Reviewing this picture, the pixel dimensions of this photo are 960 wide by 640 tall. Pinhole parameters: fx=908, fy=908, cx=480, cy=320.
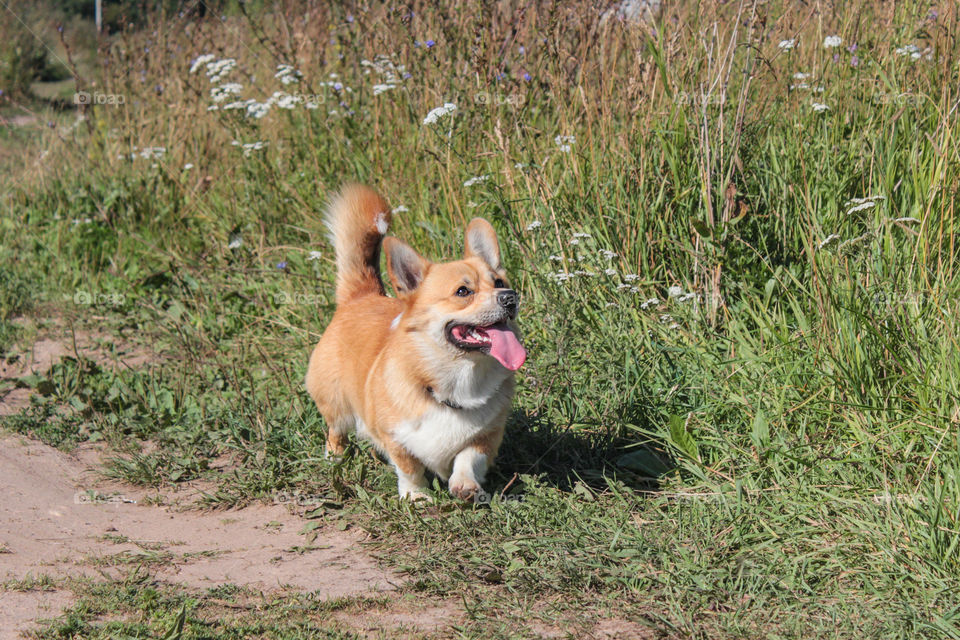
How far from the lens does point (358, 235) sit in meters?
3.89

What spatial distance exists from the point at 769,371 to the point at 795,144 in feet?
4.36

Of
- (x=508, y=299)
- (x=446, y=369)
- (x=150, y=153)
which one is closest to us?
(x=508, y=299)

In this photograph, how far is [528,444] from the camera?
12.1ft

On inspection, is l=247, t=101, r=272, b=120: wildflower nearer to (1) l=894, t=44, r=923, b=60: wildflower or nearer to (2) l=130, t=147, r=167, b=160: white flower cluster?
(2) l=130, t=147, r=167, b=160: white flower cluster

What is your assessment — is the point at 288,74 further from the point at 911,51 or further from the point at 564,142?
the point at 911,51

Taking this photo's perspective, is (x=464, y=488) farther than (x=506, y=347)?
Yes

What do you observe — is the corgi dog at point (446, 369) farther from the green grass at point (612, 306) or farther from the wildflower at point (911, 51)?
the wildflower at point (911, 51)

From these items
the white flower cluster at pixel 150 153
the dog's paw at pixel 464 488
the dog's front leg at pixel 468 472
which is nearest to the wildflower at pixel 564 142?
the dog's front leg at pixel 468 472

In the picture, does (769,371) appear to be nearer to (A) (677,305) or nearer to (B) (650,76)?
(A) (677,305)

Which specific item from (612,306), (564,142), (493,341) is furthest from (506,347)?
(564,142)

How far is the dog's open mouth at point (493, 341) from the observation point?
3.01 metres

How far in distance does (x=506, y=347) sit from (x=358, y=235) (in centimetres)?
115

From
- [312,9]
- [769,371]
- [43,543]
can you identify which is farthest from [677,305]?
[312,9]

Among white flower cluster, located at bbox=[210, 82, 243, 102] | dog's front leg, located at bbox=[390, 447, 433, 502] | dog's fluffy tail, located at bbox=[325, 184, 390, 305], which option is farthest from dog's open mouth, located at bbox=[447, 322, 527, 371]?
white flower cluster, located at bbox=[210, 82, 243, 102]
